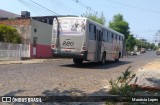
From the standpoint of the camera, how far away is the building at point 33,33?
3688 cm

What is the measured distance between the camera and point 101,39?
25.1m

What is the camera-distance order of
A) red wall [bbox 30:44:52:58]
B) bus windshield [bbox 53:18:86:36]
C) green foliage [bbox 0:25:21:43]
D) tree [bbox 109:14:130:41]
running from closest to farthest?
bus windshield [bbox 53:18:86:36]
green foliage [bbox 0:25:21:43]
red wall [bbox 30:44:52:58]
tree [bbox 109:14:130:41]

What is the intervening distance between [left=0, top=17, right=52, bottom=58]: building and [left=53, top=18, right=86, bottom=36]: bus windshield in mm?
14906

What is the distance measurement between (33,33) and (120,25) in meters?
47.5

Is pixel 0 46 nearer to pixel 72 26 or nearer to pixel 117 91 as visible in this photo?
pixel 72 26

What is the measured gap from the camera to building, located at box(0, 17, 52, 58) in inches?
1452

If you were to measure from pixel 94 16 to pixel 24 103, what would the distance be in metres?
68.8

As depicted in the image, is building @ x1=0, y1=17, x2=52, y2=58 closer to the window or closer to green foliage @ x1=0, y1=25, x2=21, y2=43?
green foliage @ x1=0, y1=25, x2=21, y2=43

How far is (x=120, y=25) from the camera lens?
82.1 meters

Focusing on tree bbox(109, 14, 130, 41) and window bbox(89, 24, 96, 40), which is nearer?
window bbox(89, 24, 96, 40)

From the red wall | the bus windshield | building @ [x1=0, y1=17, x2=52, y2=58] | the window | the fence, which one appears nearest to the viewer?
the bus windshield

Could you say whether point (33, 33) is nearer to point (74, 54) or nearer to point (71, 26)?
point (71, 26)

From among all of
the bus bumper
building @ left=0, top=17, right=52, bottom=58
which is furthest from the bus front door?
building @ left=0, top=17, right=52, bottom=58

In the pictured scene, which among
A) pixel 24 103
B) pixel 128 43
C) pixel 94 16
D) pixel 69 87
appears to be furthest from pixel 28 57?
pixel 128 43
